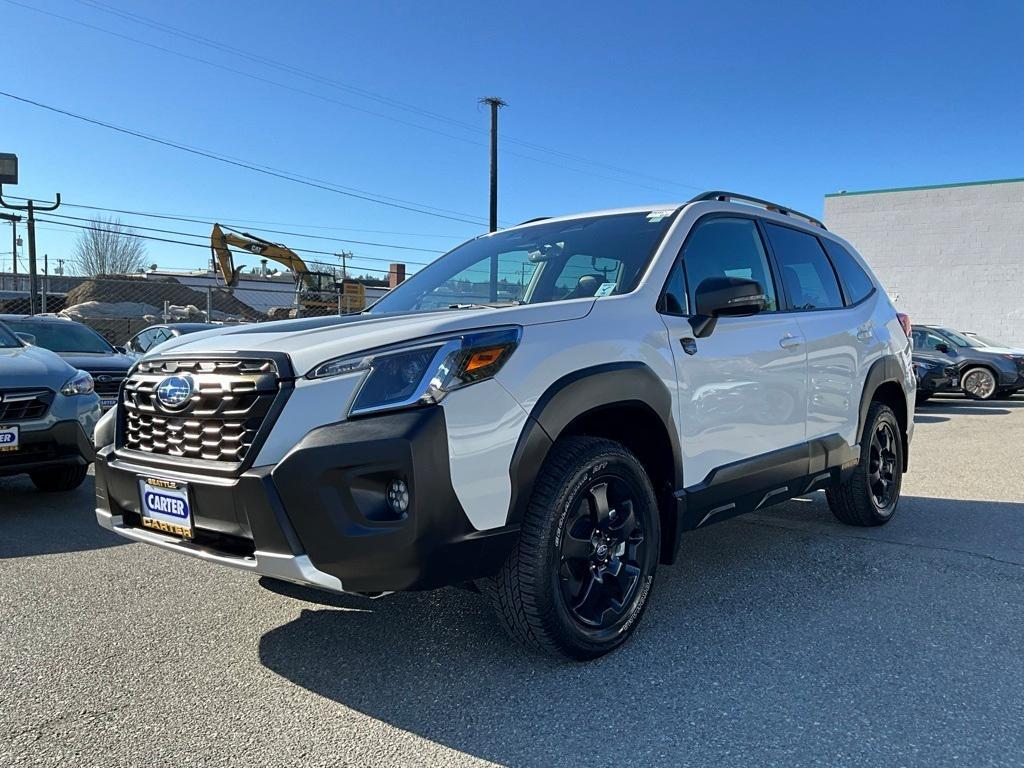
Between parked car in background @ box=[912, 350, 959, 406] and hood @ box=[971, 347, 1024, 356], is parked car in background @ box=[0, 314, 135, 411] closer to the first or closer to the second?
parked car in background @ box=[912, 350, 959, 406]

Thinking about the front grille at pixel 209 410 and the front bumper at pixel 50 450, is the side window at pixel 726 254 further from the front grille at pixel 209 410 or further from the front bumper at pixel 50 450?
the front bumper at pixel 50 450

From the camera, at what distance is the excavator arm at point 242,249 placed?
95.6 ft

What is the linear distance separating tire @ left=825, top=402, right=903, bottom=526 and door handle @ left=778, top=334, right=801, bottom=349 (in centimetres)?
116

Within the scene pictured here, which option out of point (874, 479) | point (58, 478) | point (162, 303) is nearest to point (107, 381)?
point (58, 478)

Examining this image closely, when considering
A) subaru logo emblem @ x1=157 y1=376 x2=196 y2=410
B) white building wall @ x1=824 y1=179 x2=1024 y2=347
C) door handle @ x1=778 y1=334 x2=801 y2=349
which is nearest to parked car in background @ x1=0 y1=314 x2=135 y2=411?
subaru logo emblem @ x1=157 y1=376 x2=196 y2=410

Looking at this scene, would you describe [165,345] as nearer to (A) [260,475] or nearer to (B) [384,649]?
(A) [260,475]

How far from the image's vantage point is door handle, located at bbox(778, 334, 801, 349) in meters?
4.07

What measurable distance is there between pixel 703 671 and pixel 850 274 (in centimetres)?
319

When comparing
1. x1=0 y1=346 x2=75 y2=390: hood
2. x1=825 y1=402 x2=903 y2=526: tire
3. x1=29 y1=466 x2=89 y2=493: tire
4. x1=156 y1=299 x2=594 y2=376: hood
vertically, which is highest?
x1=156 y1=299 x2=594 y2=376: hood

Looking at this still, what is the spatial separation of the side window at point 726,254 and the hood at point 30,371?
4.56 meters

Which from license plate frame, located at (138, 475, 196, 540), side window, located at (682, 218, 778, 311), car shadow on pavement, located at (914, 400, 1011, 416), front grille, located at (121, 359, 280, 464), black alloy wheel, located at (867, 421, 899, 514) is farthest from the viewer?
car shadow on pavement, located at (914, 400, 1011, 416)

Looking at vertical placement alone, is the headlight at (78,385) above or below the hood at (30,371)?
below

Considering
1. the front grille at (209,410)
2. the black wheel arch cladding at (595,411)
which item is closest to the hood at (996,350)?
the black wheel arch cladding at (595,411)

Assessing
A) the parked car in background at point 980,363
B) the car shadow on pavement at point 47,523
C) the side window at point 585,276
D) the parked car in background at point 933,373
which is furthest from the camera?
the parked car in background at point 980,363
